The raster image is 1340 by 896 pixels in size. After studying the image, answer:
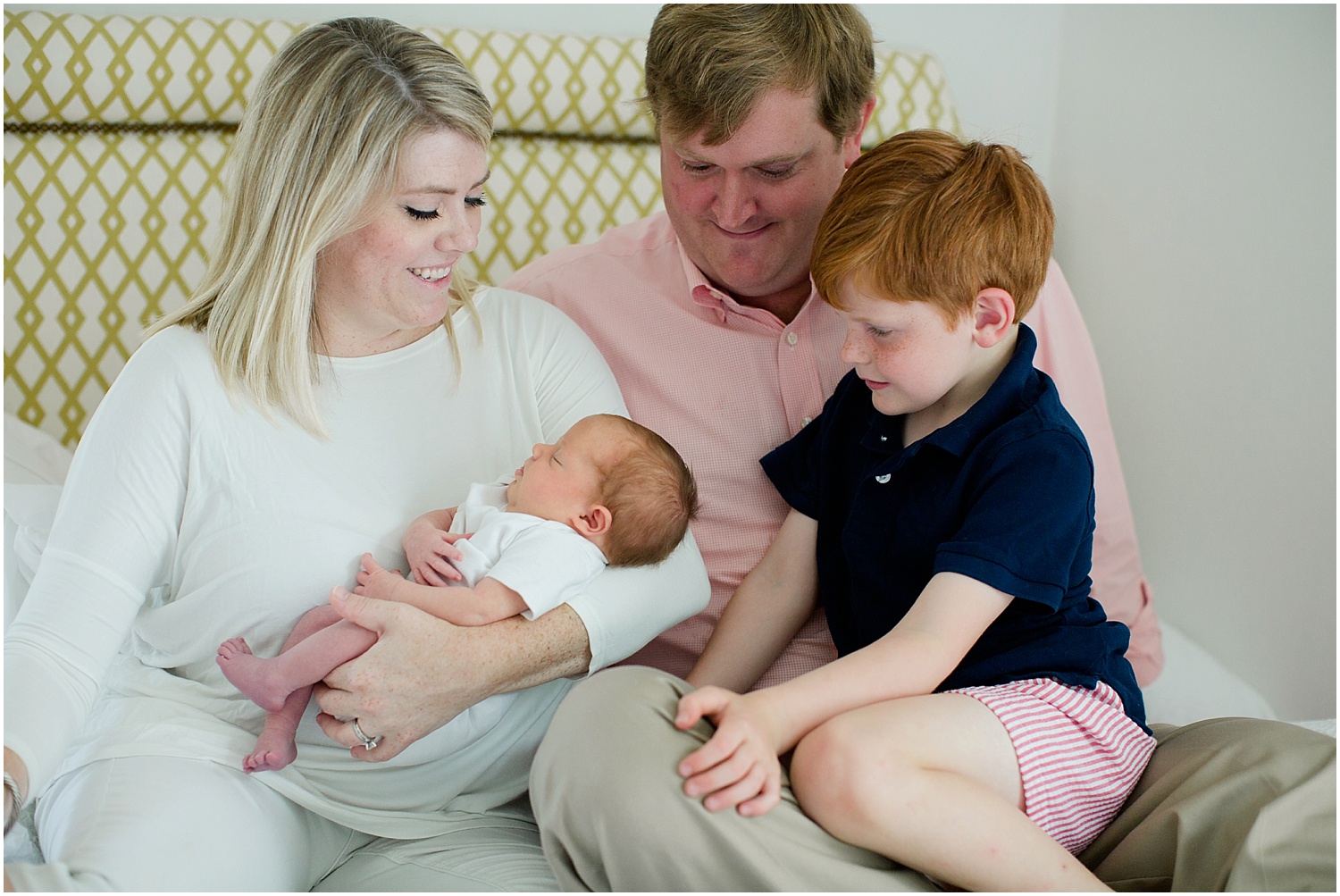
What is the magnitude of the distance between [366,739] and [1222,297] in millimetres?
1693

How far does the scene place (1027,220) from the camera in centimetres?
130

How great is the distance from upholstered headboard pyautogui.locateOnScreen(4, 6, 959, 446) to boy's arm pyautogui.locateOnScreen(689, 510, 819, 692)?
1070 millimetres

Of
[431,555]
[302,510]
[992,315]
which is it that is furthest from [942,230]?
[302,510]

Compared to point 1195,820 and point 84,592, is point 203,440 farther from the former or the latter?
point 1195,820

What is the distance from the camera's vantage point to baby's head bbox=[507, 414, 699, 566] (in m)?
1.36

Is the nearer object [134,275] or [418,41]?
[418,41]

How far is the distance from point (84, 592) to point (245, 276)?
43 cm

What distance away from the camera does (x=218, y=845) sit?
3.94 ft

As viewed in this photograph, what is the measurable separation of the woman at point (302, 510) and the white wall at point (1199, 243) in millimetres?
1122

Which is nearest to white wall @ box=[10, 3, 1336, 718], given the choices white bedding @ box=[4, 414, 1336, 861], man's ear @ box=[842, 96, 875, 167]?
white bedding @ box=[4, 414, 1336, 861]

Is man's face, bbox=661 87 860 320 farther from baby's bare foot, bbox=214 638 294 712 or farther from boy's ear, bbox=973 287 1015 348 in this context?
baby's bare foot, bbox=214 638 294 712

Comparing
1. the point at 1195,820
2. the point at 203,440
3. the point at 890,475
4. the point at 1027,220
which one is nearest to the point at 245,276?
the point at 203,440

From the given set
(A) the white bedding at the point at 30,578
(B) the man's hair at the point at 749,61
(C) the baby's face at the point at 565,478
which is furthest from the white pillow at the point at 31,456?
(B) the man's hair at the point at 749,61

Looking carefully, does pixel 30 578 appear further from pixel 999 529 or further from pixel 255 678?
pixel 999 529
